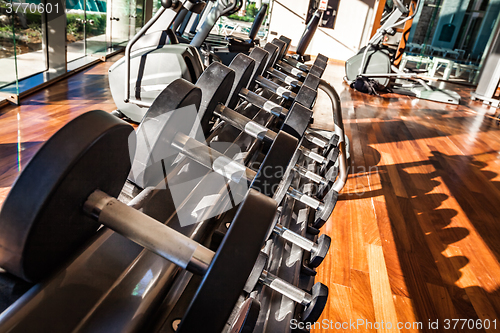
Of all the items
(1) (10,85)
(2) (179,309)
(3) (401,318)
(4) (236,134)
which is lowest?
(3) (401,318)

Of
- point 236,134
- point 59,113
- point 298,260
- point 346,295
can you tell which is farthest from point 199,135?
point 59,113

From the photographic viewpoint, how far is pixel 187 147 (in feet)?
2.46

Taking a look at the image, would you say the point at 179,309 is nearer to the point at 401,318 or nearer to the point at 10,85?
the point at 401,318

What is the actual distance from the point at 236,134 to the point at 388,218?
1.23 m

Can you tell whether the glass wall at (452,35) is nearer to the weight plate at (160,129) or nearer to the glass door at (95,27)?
the glass door at (95,27)

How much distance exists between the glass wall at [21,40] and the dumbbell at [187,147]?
2441mm

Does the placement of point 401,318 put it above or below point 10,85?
below

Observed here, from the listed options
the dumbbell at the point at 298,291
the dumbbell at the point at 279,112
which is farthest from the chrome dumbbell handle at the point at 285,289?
the dumbbell at the point at 279,112

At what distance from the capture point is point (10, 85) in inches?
101

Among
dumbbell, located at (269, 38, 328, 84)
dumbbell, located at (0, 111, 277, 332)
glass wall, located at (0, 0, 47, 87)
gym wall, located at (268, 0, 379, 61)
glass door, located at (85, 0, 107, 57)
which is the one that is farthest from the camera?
gym wall, located at (268, 0, 379, 61)

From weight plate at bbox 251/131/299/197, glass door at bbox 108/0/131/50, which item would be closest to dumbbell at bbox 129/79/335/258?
weight plate at bbox 251/131/299/197

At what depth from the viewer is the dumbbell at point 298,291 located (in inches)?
24.6

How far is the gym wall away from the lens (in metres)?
8.57

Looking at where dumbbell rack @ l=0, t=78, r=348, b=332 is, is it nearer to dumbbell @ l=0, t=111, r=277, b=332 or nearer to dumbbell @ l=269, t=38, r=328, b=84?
dumbbell @ l=0, t=111, r=277, b=332
